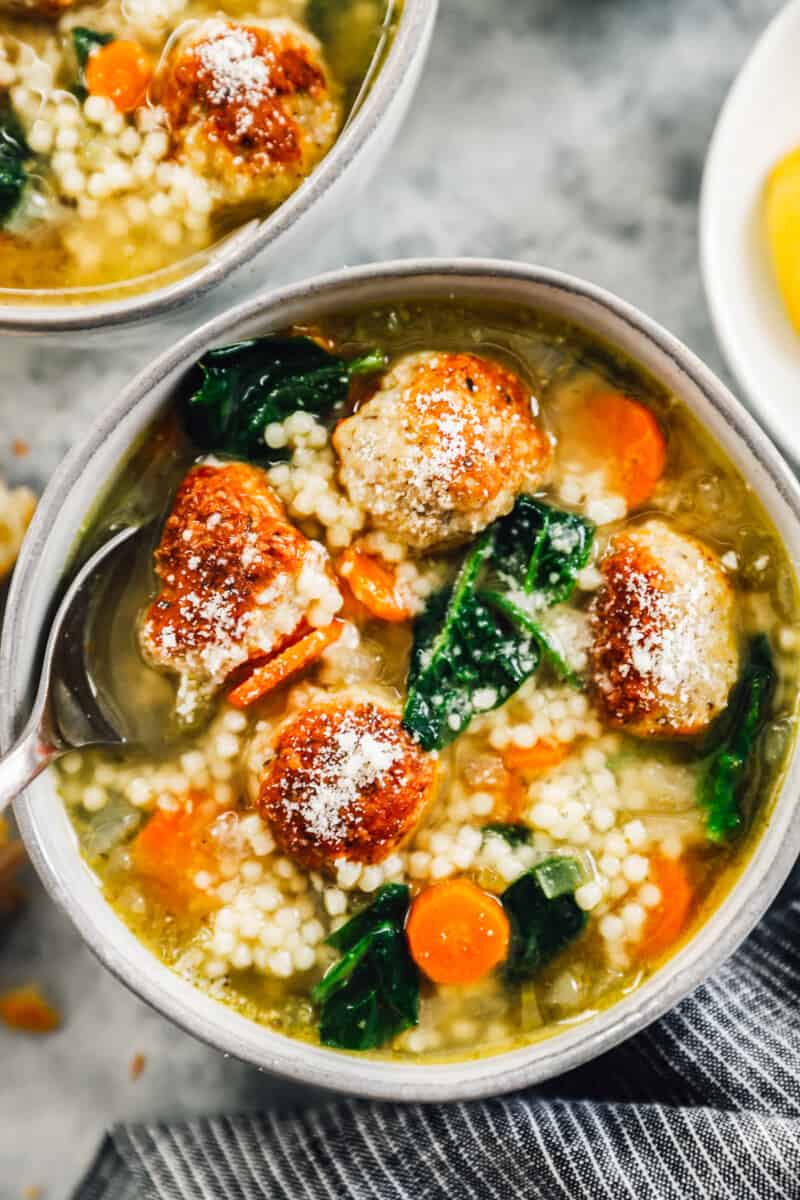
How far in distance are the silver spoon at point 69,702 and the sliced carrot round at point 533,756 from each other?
1.91 feet

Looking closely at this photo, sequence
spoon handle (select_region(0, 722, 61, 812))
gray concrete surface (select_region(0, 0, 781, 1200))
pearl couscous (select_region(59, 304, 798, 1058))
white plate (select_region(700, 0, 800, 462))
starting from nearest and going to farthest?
spoon handle (select_region(0, 722, 61, 812)), pearl couscous (select_region(59, 304, 798, 1058)), white plate (select_region(700, 0, 800, 462)), gray concrete surface (select_region(0, 0, 781, 1200))

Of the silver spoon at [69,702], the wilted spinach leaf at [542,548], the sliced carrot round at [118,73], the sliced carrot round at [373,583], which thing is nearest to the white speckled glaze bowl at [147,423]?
the silver spoon at [69,702]

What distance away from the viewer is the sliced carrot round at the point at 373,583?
75.2 inches

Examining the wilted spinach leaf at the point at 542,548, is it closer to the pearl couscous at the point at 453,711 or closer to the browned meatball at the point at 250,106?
the pearl couscous at the point at 453,711

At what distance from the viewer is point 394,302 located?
6.24 feet

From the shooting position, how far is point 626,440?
1.91 m

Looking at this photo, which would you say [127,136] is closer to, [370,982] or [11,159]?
[11,159]

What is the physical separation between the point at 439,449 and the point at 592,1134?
1.16 metres

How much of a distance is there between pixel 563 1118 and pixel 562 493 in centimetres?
104

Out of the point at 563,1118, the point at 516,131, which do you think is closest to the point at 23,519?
the point at 516,131

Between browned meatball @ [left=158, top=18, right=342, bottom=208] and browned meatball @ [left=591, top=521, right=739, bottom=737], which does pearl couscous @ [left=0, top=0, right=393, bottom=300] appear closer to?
browned meatball @ [left=158, top=18, right=342, bottom=208]

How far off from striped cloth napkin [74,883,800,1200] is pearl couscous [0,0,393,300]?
58.2 inches

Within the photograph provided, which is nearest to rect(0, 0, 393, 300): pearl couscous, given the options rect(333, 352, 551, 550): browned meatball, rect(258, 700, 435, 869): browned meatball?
rect(333, 352, 551, 550): browned meatball

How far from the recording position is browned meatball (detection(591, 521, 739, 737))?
1.84m
